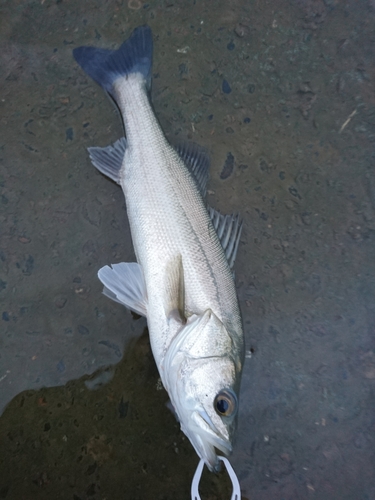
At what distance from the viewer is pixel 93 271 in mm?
2578

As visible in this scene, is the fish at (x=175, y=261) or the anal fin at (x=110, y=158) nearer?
the fish at (x=175, y=261)

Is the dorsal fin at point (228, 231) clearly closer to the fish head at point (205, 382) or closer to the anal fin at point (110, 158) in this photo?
the fish head at point (205, 382)

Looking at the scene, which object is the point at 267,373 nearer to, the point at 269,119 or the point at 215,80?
the point at 269,119

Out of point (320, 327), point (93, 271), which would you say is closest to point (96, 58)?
point (93, 271)

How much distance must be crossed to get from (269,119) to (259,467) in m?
2.25

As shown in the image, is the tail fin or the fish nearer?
the fish

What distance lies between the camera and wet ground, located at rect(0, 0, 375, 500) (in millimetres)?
2398

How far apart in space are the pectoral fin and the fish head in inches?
13.4

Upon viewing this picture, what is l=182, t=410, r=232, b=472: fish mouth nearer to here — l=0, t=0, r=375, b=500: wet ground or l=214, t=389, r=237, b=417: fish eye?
l=214, t=389, r=237, b=417: fish eye

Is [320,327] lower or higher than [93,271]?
lower

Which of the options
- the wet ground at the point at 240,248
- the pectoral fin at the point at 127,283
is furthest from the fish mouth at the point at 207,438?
the pectoral fin at the point at 127,283

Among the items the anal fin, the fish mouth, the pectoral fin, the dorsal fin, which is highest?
the anal fin

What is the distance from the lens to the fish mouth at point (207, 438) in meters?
1.86

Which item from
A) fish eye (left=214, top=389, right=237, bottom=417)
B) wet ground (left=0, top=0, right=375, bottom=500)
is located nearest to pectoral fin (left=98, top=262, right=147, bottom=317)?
wet ground (left=0, top=0, right=375, bottom=500)
